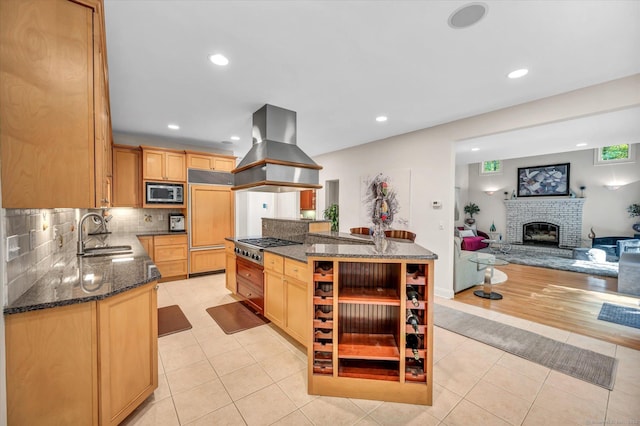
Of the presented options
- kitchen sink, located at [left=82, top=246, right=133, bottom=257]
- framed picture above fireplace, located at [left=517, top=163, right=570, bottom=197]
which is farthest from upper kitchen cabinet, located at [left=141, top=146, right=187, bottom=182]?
framed picture above fireplace, located at [left=517, top=163, right=570, bottom=197]

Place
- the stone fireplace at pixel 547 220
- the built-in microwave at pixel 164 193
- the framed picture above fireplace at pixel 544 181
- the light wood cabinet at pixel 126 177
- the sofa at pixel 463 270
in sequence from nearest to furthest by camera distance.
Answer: the sofa at pixel 463 270, the light wood cabinet at pixel 126 177, the built-in microwave at pixel 164 193, the stone fireplace at pixel 547 220, the framed picture above fireplace at pixel 544 181

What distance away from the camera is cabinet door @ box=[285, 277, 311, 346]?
7.91 feet

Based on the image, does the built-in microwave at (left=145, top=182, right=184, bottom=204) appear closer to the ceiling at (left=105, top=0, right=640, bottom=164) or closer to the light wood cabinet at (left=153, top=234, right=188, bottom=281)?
Result: the light wood cabinet at (left=153, top=234, right=188, bottom=281)

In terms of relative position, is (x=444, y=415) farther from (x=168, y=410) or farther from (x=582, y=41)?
(x=582, y=41)

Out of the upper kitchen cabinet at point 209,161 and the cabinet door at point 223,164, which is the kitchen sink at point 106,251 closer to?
the upper kitchen cabinet at point 209,161

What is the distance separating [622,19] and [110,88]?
4.49 meters

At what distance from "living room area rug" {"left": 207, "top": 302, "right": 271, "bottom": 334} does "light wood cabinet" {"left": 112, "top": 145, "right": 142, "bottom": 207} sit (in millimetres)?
2610

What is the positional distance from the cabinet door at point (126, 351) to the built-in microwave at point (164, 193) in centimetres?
337

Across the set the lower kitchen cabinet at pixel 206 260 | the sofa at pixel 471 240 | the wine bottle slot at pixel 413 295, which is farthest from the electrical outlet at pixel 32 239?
the sofa at pixel 471 240

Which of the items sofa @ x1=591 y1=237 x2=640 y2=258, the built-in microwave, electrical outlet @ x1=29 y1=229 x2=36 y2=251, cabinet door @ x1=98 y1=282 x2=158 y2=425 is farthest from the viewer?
sofa @ x1=591 y1=237 x2=640 y2=258

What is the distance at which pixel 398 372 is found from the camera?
6.19 ft

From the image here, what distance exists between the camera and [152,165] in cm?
457

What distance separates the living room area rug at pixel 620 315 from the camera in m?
3.14

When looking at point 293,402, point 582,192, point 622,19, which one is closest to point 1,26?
point 293,402
